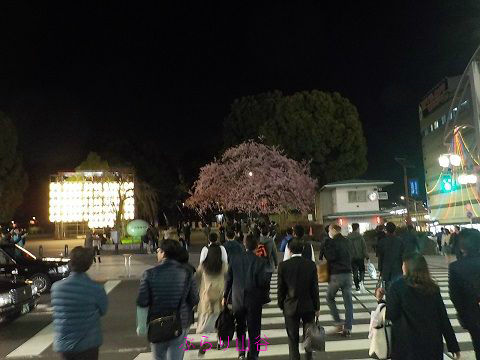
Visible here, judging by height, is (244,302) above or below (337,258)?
below

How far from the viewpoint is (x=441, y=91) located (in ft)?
216

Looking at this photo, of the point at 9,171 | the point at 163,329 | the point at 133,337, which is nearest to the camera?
the point at 163,329

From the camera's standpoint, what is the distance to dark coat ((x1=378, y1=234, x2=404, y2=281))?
8.19 m

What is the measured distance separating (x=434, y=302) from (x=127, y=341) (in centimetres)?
569

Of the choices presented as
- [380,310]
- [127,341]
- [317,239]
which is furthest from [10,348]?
[317,239]

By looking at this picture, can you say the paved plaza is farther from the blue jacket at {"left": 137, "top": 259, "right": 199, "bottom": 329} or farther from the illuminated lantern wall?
the illuminated lantern wall

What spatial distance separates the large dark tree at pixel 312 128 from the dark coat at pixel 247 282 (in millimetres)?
33985

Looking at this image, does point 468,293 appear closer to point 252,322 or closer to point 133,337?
point 252,322

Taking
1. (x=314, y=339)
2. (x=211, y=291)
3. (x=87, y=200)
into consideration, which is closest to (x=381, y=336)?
(x=314, y=339)

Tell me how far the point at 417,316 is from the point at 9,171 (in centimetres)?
4315

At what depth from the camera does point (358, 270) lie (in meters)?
12.4

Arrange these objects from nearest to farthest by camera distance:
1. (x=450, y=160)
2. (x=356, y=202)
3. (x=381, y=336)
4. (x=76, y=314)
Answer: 1. (x=76, y=314)
2. (x=381, y=336)
3. (x=450, y=160)
4. (x=356, y=202)

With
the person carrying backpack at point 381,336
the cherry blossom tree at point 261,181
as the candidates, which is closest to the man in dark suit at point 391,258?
the person carrying backpack at point 381,336

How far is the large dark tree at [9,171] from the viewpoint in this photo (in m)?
39.9
